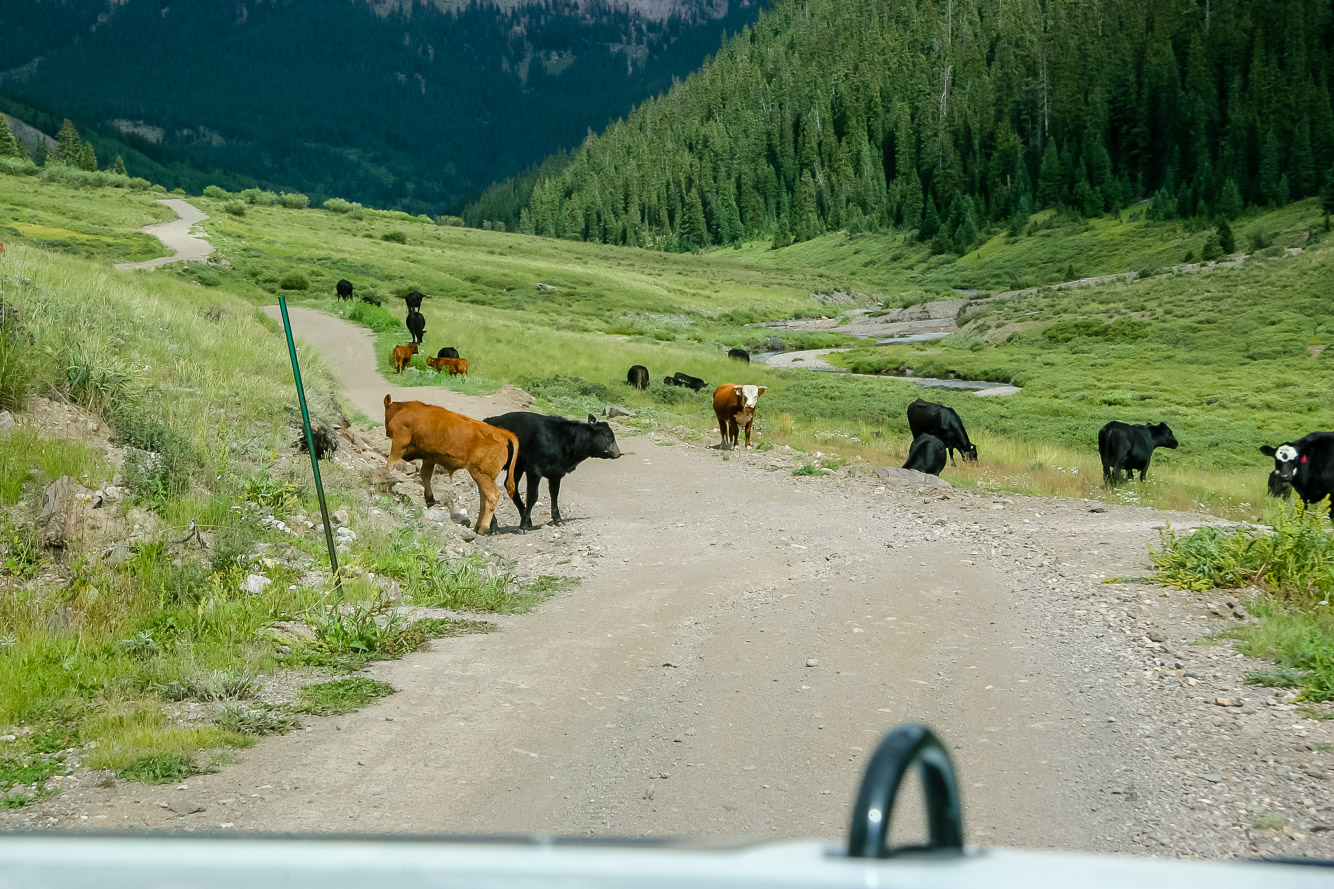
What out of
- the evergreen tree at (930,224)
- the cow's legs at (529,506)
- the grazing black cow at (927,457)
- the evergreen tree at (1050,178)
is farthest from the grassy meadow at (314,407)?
the evergreen tree at (930,224)

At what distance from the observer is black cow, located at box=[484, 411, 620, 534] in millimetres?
13641

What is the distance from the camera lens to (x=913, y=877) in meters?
1.49

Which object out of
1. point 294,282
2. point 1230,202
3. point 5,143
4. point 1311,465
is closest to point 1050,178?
point 1230,202

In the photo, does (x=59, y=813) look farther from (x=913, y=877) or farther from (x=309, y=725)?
(x=913, y=877)

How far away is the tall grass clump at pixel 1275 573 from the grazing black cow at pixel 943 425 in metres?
10.8

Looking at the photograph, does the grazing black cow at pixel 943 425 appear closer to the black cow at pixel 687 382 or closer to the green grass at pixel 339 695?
the black cow at pixel 687 382

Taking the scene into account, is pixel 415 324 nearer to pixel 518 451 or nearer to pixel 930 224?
pixel 518 451

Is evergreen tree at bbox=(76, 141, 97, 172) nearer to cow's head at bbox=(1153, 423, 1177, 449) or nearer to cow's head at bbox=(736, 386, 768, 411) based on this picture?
cow's head at bbox=(736, 386, 768, 411)

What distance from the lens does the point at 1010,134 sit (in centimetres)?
13812

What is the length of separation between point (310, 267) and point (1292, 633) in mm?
62836

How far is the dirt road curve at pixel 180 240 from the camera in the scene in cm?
5626

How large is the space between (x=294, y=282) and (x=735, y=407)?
41.1 m

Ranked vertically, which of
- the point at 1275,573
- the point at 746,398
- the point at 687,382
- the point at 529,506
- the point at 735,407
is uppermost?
the point at 687,382

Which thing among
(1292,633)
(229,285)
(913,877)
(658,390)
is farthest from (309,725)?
(229,285)
